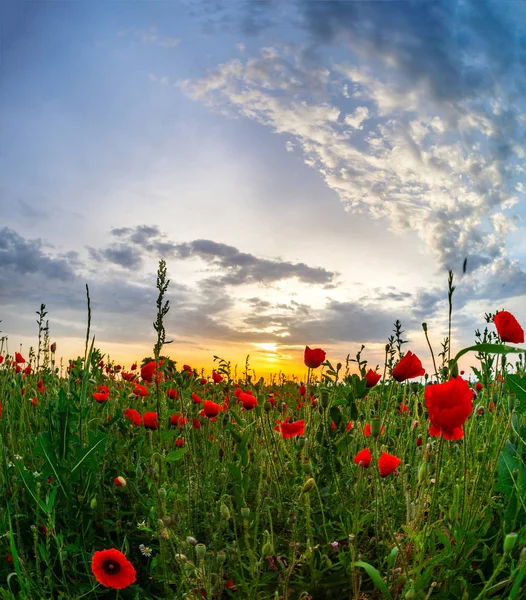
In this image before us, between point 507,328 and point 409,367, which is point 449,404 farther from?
point 507,328

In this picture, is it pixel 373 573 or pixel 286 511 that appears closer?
pixel 373 573

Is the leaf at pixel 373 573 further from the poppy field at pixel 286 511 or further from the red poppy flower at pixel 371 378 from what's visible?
the red poppy flower at pixel 371 378

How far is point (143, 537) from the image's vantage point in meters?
2.99

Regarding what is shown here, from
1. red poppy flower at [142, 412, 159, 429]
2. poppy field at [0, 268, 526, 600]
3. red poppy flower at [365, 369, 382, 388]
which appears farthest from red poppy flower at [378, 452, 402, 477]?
red poppy flower at [142, 412, 159, 429]

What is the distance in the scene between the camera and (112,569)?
2.28 meters

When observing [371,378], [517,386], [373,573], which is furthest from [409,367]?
[373,573]

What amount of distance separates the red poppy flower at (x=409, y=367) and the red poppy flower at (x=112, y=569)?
4.72 feet

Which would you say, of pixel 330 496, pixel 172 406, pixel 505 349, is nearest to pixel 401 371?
pixel 330 496

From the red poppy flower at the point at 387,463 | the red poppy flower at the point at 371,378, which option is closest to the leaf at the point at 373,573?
the red poppy flower at the point at 387,463

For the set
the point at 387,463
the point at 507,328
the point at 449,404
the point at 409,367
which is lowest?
the point at 387,463

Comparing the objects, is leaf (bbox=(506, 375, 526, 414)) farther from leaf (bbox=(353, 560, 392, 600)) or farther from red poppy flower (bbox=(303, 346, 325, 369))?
leaf (bbox=(353, 560, 392, 600))

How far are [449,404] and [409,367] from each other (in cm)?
62

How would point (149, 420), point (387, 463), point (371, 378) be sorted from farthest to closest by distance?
1. point (149, 420)
2. point (371, 378)
3. point (387, 463)

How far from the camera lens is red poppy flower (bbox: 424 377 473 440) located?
2.02m
